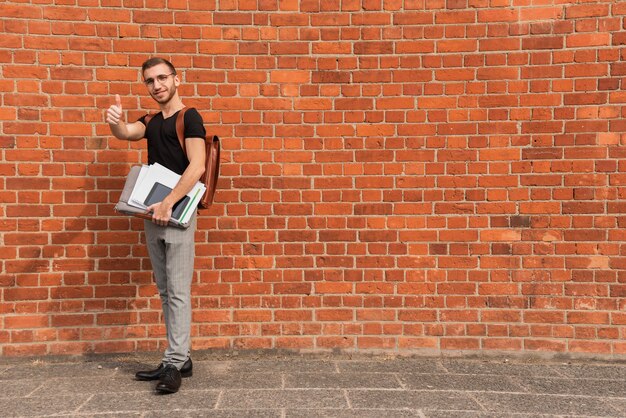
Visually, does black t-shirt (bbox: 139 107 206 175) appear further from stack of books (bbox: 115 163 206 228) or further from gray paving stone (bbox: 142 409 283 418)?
gray paving stone (bbox: 142 409 283 418)

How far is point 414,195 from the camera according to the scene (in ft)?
13.1

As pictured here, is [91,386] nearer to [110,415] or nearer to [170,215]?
[110,415]

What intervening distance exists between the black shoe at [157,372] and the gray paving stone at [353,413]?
917mm

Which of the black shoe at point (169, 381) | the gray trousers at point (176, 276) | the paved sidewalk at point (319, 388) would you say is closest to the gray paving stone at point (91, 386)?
the paved sidewalk at point (319, 388)

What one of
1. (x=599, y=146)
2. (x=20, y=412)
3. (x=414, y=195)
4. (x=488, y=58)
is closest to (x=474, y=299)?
(x=414, y=195)

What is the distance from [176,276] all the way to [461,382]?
2.06 metres

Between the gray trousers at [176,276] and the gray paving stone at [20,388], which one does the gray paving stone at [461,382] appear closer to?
the gray trousers at [176,276]

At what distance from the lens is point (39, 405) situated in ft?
10.1

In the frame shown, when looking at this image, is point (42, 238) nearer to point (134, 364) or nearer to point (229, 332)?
point (134, 364)

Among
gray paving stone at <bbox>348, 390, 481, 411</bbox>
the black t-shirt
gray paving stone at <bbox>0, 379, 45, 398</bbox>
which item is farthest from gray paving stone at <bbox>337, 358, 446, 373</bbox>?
gray paving stone at <bbox>0, 379, 45, 398</bbox>

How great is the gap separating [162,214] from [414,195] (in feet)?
6.27

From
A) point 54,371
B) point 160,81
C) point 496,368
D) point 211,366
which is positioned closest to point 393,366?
point 496,368

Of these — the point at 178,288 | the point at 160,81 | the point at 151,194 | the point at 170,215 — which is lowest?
the point at 178,288

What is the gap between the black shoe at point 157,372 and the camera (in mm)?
3445
